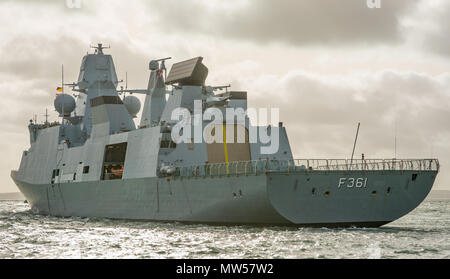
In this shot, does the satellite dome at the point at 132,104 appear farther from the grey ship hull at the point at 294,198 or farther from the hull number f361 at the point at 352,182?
the hull number f361 at the point at 352,182

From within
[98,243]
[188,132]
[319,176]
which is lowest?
[98,243]

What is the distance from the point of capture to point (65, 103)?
52438 mm

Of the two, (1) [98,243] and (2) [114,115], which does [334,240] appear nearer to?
(1) [98,243]

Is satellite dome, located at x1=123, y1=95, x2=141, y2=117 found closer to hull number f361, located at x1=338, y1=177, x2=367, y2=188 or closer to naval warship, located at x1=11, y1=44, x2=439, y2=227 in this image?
naval warship, located at x1=11, y1=44, x2=439, y2=227

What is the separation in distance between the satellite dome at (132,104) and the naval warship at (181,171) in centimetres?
8

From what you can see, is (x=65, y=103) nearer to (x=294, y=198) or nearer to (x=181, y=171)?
(x=181, y=171)

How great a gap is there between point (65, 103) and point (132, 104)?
17.2ft

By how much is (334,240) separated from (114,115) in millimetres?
22862
